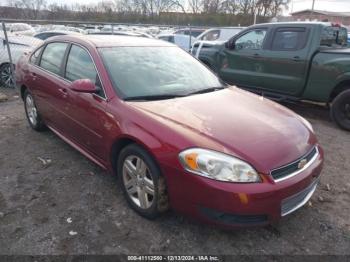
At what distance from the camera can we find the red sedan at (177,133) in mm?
2477

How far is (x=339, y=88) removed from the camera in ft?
19.8

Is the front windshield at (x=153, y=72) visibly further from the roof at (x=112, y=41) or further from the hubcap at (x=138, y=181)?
the hubcap at (x=138, y=181)

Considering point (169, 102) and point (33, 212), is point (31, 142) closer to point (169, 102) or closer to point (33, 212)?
point (33, 212)

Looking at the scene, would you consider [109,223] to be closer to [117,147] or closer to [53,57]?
[117,147]

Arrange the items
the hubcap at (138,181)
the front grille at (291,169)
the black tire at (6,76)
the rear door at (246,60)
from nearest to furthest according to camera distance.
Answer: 1. the front grille at (291,169)
2. the hubcap at (138,181)
3. the rear door at (246,60)
4. the black tire at (6,76)

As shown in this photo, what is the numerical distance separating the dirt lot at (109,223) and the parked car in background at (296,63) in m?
2.23

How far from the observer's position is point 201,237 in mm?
2840

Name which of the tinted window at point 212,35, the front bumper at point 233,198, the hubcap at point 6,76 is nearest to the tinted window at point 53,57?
the front bumper at point 233,198

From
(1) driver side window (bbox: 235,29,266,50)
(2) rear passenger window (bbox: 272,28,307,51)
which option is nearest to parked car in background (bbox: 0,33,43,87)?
(1) driver side window (bbox: 235,29,266,50)

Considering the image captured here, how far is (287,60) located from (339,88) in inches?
43.0

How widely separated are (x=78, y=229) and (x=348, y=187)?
9.80ft

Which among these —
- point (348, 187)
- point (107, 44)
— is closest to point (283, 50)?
point (348, 187)

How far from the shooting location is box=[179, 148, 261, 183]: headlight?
8.03 feet

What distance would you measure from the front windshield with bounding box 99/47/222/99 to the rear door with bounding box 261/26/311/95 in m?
2.91
